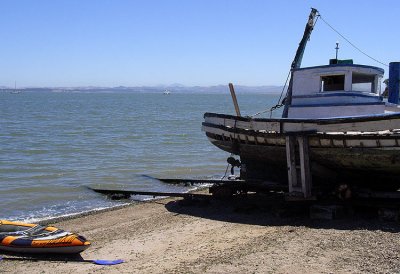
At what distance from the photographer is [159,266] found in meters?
8.62

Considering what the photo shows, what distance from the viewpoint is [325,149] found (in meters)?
11.4

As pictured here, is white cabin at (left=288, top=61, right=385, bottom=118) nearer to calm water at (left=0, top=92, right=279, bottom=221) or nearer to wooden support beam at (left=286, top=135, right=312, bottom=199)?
wooden support beam at (left=286, top=135, right=312, bottom=199)

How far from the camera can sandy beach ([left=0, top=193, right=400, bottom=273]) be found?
8344mm

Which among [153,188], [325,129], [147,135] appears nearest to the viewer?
[325,129]

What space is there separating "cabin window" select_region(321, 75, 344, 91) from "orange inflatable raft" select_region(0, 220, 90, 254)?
23.7 ft

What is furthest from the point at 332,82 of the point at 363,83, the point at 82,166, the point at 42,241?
the point at 82,166

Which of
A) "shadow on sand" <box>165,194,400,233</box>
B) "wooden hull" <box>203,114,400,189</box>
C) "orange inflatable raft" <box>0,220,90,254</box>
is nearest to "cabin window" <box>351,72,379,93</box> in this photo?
"wooden hull" <box>203,114,400,189</box>

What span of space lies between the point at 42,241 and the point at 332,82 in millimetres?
7970

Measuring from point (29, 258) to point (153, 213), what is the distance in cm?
440

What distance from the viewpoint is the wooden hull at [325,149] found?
10766mm

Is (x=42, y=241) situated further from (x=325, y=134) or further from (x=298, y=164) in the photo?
(x=325, y=134)

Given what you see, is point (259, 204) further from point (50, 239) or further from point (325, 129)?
point (50, 239)

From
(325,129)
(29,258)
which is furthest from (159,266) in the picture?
(325,129)

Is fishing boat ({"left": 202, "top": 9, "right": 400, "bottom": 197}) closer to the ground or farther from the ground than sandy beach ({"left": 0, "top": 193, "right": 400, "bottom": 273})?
farther from the ground
